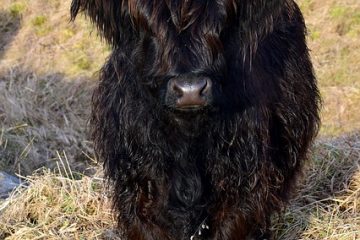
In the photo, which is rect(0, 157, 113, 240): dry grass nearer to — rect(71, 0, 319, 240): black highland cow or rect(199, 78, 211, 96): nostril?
rect(71, 0, 319, 240): black highland cow

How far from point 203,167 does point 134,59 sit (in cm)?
59

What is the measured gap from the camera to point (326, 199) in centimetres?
455

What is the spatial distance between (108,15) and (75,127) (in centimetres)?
554

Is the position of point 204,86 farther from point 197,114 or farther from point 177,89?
point 197,114

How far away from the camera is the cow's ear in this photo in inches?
129

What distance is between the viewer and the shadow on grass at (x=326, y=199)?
428cm

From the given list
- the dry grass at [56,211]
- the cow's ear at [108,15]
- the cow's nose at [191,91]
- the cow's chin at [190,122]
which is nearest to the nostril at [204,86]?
the cow's nose at [191,91]

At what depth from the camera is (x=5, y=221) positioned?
447cm

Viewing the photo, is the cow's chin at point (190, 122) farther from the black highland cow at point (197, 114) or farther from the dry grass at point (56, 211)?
the dry grass at point (56, 211)

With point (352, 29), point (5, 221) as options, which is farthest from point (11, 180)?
point (352, 29)

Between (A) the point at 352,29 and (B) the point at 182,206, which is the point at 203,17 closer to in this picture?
(B) the point at 182,206

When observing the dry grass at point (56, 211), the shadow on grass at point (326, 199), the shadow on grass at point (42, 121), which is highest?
the dry grass at point (56, 211)

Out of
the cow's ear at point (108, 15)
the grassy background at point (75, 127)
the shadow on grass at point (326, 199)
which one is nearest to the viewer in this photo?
the cow's ear at point (108, 15)

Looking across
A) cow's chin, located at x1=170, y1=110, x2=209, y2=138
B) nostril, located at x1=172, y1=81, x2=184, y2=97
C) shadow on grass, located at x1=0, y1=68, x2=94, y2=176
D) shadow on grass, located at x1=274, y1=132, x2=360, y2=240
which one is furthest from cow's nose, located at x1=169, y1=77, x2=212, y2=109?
shadow on grass, located at x1=0, y1=68, x2=94, y2=176
